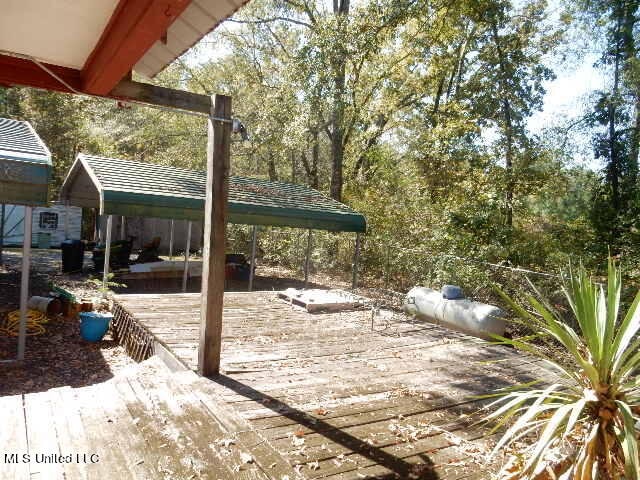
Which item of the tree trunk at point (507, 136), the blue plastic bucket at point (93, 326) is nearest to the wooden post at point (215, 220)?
the blue plastic bucket at point (93, 326)

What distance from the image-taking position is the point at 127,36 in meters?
2.31

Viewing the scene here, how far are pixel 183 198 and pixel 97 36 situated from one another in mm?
7420

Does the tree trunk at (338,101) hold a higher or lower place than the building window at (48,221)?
higher

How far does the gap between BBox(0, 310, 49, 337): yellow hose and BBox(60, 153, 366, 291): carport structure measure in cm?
141

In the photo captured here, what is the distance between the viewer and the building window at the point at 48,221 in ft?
61.4

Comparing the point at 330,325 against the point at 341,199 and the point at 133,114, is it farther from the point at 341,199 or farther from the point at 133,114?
the point at 133,114

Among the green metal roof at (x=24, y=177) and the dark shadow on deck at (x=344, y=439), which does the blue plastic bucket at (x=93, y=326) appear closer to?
the green metal roof at (x=24, y=177)

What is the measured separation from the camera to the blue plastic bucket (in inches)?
292

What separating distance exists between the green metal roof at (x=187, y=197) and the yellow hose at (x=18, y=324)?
236cm

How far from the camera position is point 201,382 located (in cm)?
420

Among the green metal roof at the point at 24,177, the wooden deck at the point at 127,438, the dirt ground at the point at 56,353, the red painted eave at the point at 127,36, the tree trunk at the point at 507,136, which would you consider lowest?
the dirt ground at the point at 56,353

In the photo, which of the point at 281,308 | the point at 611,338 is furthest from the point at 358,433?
the point at 281,308

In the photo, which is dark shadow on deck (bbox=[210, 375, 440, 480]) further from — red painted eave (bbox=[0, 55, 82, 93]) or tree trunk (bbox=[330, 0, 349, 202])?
tree trunk (bbox=[330, 0, 349, 202])

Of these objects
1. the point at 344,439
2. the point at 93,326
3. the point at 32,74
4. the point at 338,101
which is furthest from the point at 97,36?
the point at 338,101
